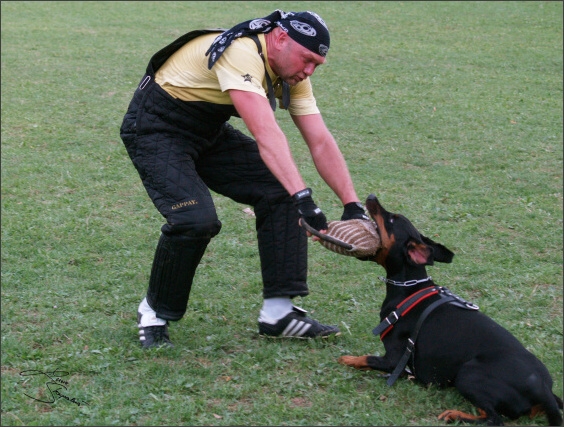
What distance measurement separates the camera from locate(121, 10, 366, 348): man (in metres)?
4.12

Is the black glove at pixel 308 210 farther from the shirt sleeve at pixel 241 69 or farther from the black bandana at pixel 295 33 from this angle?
the black bandana at pixel 295 33

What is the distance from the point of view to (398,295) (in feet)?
14.4

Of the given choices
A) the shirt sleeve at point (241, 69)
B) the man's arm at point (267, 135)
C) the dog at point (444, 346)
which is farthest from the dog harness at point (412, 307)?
the shirt sleeve at point (241, 69)

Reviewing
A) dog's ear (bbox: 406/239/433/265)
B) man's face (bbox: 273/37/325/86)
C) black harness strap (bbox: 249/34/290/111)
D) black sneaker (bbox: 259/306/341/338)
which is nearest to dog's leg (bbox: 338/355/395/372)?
black sneaker (bbox: 259/306/341/338)

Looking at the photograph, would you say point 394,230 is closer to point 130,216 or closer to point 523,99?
point 130,216

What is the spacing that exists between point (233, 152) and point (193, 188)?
48cm

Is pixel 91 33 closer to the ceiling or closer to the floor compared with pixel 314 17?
closer to the floor

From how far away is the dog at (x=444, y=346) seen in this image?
3705mm

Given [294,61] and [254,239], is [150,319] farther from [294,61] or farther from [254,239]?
[254,239]

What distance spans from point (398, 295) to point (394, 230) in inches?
13.9

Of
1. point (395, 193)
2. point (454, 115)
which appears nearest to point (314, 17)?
point (395, 193)

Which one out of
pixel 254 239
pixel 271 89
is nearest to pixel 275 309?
pixel 271 89

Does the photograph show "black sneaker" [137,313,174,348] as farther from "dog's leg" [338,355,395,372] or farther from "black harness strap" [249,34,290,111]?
"black harness strap" [249,34,290,111]

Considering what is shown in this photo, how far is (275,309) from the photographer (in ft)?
15.6
